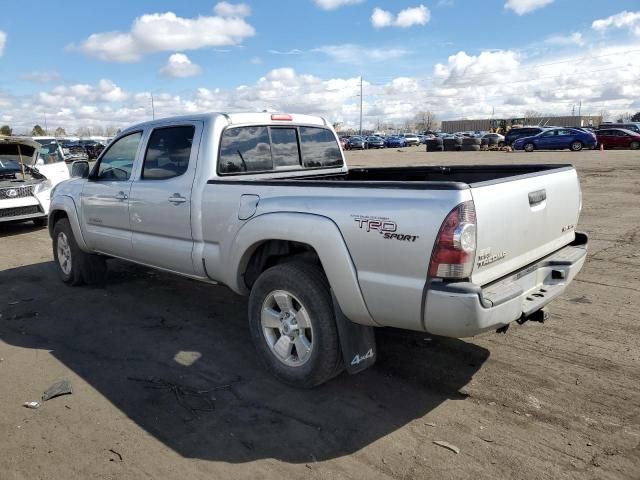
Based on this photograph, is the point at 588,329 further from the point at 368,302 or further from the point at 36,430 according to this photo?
the point at 36,430

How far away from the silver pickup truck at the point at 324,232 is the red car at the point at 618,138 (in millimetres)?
34126

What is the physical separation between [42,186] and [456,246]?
10.1 metres

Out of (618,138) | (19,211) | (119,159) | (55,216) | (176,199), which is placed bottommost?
(19,211)

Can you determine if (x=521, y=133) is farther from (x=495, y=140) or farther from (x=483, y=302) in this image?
(x=483, y=302)

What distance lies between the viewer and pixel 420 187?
2.86 m

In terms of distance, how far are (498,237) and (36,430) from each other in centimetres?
313

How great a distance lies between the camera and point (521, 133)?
37000mm

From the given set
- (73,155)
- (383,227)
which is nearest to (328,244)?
(383,227)

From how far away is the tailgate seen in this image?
2875 mm

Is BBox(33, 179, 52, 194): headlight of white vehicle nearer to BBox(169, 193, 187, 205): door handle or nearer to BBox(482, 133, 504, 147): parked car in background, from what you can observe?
BBox(169, 193, 187, 205): door handle

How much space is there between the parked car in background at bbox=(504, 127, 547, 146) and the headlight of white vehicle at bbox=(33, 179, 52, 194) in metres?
32.2

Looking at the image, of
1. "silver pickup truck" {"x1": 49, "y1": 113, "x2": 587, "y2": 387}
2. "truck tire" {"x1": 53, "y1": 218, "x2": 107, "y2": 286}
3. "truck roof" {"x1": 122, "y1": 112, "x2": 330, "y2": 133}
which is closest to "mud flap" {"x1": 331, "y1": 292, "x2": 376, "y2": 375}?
"silver pickup truck" {"x1": 49, "y1": 113, "x2": 587, "y2": 387}

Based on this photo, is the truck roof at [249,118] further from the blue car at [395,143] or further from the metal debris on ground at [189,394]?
the blue car at [395,143]

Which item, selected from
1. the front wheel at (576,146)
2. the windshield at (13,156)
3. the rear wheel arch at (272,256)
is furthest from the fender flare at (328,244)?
the front wheel at (576,146)
